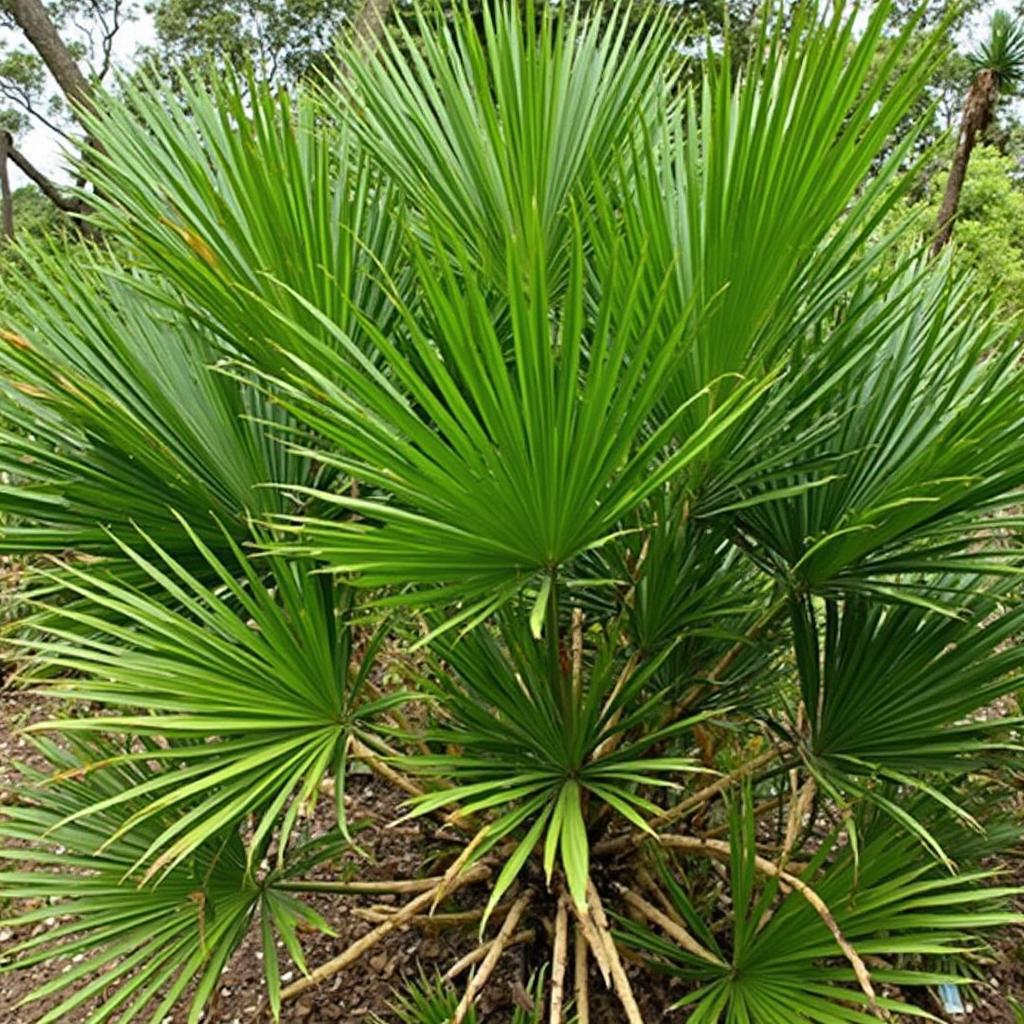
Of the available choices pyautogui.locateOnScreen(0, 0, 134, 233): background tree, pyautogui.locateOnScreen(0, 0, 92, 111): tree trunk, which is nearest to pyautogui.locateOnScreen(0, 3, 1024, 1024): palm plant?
pyautogui.locateOnScreen(0, 0, 92, 111): tree trunk

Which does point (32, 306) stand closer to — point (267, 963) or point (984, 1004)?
point (267, 963)

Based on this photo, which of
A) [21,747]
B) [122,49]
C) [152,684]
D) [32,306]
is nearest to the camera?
[152,684]

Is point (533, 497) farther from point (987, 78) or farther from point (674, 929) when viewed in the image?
point (987, 78)

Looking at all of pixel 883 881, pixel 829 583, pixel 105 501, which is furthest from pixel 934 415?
pixel 105 501

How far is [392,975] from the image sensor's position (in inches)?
72.2

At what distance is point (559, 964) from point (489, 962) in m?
0.10

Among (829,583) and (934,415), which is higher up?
(934,415)

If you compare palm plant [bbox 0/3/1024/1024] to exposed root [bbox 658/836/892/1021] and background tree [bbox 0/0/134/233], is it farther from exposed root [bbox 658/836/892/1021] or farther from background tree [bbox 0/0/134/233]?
background tree [bbox 0/0/134/233]

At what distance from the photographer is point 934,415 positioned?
119cm

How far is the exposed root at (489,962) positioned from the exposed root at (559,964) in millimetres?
82

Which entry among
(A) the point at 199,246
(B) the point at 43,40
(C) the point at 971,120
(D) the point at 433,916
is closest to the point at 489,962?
(D) the point at 433,916

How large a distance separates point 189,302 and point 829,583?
1110mm

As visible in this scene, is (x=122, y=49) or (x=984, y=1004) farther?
(x=122, y=49)

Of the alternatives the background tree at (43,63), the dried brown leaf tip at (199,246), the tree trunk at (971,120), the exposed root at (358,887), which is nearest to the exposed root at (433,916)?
the exposed root at (358,887)
